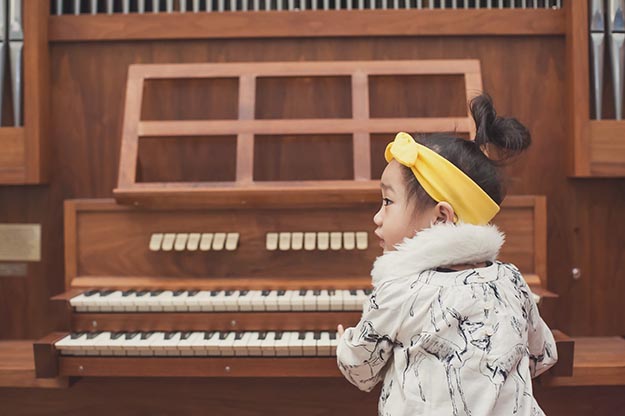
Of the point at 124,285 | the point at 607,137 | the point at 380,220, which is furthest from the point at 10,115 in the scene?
the point at 607,137

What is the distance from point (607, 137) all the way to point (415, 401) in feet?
5.53

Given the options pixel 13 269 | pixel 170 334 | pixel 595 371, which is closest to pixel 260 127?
pixel 170 334

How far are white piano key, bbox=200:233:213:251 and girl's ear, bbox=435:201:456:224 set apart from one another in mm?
1107

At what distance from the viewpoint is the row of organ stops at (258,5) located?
2.82 meters

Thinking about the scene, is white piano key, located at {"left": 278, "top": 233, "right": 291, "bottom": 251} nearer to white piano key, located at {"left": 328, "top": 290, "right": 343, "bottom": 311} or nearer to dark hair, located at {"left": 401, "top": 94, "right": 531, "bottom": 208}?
white piano key, located at {"left": 328, "top": 290, "right": 343, "bottom": 311}

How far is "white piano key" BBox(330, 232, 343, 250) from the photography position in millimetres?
2389

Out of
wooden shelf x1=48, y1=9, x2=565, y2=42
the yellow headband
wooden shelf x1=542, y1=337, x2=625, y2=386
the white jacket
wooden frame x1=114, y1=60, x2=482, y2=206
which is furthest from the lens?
wooden shelf x1=48, y1=9, x2=565, y2=42

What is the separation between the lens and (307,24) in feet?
9.04

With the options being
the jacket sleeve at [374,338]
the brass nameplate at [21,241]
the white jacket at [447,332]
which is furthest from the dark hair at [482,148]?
the brass nameplate at [21,241]

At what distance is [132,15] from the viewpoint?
276 centimetres

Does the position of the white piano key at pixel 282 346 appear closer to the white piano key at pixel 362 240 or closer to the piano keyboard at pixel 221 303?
the piano keyboard at pixel 221 303

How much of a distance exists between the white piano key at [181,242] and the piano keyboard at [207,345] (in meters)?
0.33

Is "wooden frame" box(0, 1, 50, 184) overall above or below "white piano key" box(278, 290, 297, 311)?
above

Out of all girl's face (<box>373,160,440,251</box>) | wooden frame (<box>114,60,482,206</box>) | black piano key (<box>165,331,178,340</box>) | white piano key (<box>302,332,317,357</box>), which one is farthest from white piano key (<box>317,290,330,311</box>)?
girl's face (<box>373,160,440,251</box>)
